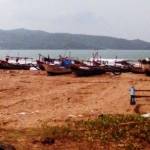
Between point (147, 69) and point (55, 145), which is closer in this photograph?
point (55, 145)

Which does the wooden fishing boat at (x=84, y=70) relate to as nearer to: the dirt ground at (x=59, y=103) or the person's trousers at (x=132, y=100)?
the dirt ground at (x=59, y=103)

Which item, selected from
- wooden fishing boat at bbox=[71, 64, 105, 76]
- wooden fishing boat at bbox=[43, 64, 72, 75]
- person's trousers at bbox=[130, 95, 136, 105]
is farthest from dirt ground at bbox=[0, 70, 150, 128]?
wooden fishing boat at bbox=[43, 64, 72, 75]

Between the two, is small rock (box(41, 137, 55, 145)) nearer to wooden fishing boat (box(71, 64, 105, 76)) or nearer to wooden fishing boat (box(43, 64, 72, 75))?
wooden fishing boat (box(71, 64, 105, 76))

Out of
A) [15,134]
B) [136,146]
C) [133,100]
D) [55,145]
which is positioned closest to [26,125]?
[15,134]

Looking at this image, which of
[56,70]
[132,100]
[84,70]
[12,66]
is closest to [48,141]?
[132,100]

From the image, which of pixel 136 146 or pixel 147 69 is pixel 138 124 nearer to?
pixel 136 146

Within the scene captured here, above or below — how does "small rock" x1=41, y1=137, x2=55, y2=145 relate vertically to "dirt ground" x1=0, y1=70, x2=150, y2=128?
above

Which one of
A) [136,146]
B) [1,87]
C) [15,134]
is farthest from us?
[1,87]

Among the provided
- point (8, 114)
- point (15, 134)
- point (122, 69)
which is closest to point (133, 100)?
point (8, 114)

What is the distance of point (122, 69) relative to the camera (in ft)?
135

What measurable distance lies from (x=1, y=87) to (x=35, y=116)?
10.9 meters

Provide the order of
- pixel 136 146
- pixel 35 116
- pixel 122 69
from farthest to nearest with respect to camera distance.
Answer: pixel 122 69 < pixel 35 116 < pixel 136 146

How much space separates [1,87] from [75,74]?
35.6ft

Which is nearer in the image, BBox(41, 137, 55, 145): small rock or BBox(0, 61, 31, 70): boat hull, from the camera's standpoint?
BBox(41, 137, 55, 145): small rock
